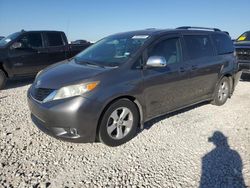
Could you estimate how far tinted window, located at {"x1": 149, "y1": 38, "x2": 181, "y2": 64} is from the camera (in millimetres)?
4062

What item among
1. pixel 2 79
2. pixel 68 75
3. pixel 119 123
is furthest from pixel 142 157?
pixel 2 79

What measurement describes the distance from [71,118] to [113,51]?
162cm

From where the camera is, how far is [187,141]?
3.88 m

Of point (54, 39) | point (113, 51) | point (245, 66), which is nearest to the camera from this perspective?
point (113, 51)

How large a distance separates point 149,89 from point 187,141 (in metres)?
1.07

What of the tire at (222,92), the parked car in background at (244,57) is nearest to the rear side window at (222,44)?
the tire at (222,92)

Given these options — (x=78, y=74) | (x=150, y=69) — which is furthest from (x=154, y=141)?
(x=78, y=74)

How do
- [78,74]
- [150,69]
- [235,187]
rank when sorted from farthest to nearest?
1. [150,69]
2. [78,74]
3. [235,187]

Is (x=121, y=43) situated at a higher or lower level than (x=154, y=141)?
higher

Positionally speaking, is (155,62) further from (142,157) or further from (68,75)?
(142,157)

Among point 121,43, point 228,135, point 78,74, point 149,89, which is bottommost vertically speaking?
point 228,135

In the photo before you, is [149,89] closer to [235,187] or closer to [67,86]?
[67,86]

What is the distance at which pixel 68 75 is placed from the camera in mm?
3512

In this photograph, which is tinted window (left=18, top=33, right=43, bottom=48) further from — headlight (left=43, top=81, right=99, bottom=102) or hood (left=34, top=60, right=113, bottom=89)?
headlight (left=43, top=81, right=99, bottom=102)
